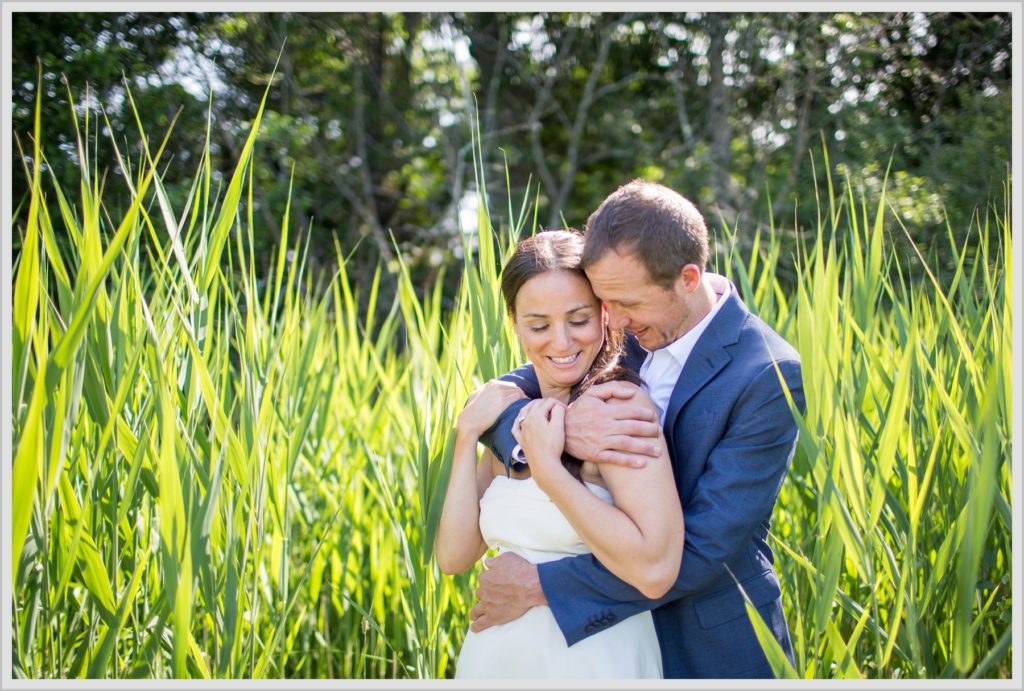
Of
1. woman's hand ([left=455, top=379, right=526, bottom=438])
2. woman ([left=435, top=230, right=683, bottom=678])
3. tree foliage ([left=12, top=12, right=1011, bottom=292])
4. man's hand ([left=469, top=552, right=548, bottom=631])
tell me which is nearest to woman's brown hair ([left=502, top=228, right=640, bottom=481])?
woman ([left=435, top=230, right=683, bottom=678])

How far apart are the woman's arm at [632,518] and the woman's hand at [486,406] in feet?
0.66

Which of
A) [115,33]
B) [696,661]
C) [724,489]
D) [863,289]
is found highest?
[115,33]

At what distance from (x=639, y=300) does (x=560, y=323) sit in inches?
5.5

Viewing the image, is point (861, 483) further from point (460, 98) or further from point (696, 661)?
point (460, 98)

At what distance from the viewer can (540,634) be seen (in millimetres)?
1412

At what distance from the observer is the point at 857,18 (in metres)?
4.95

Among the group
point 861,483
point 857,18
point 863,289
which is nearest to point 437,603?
point 861,483

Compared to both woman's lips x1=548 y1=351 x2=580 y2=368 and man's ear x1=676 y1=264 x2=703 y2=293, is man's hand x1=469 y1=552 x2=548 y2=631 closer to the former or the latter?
woman's lips x1=548 y1=351 x2=580 y2=368

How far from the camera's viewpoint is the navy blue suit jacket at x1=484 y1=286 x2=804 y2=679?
130 cm

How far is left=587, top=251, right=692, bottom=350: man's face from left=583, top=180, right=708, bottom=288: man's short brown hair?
0.04ft

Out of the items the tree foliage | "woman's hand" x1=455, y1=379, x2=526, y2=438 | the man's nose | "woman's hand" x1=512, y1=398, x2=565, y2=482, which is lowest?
"woman's hand" x1=512, y1=398, x2=565, y2=482

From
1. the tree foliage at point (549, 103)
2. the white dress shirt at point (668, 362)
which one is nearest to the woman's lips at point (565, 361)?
the white dress shirt at point (668, 362)

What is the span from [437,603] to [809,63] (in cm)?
482

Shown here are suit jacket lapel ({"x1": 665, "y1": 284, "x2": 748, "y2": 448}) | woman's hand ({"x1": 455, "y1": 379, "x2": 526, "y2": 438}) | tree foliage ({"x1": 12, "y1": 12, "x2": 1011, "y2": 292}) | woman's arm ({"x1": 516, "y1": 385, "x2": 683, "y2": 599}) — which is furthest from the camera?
tree foliage ({"x1": 12, "y1": 12, "x2": 1011, "y2": 292})
